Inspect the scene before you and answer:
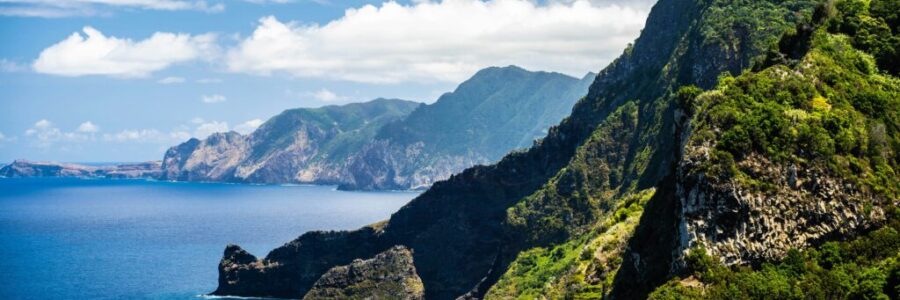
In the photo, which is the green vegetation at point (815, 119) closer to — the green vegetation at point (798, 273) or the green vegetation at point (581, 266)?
the green vegetation at point (798, 273)

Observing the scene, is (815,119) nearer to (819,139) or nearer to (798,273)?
(819,139)

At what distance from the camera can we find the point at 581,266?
132000 millimetres

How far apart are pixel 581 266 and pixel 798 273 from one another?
183ft

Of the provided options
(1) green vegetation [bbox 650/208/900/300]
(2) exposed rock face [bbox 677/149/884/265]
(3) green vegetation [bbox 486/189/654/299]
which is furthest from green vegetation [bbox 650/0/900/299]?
(3) green vegetation [bbox 486/189/654/299]

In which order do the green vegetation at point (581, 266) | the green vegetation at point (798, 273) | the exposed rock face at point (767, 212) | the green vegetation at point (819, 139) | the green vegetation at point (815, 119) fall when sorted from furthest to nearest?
1. the green vegetation at point (581, 266)
2. the green vegetation at point (815, 119)
3. the exposed rock face at point (767, 212)
4. the green vegetation at point (819, 139)
5. the green vegetation at point (798, 273)

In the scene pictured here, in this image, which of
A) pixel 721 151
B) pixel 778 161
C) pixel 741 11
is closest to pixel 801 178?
pixel 778 161

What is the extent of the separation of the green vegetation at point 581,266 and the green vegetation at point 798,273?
2625 cm

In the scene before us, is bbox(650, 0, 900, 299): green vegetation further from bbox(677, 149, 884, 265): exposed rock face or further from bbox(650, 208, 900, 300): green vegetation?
bbox(677, 149, 884, 265): exposed rock face

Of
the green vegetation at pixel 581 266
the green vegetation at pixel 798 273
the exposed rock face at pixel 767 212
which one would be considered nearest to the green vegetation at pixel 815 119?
the exposed rock face at pixel 767 212

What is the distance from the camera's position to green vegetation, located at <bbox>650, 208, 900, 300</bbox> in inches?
2985

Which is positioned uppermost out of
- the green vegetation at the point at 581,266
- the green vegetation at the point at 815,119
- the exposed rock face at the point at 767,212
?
the green vegetation at the point at 815,119

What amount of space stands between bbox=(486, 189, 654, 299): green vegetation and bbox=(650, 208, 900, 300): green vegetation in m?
26.2

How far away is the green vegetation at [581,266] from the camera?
119 metres

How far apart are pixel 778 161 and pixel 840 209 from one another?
22.0ft
